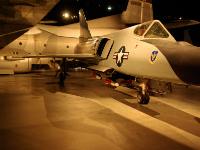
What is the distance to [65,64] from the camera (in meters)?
13.7

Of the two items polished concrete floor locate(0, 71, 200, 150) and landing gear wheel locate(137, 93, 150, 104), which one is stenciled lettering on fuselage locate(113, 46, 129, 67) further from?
polished concrete floor locate(0, 71, 200, 150)

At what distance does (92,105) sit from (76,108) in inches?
26.5

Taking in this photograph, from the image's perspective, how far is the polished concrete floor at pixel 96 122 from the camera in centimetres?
512

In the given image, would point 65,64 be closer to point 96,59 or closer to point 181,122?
point 96,59

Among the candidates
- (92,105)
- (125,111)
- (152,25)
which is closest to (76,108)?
(92,105)

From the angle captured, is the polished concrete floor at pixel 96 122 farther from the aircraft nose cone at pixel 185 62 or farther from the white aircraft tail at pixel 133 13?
the white aircraft tail at pixel 133 13

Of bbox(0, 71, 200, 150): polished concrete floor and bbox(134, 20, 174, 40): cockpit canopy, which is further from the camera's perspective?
bbox(134, 20, 174, 40): cockpit canopy

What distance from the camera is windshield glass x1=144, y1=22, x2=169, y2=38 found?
8.00 metres

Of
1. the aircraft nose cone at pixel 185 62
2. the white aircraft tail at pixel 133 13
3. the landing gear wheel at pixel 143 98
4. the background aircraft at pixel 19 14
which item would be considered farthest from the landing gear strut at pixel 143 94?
the white aircraft tail at pixel 133 13

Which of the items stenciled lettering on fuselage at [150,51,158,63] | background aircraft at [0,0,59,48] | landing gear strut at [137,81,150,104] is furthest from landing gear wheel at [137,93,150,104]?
background aircraft at [0,0,59,48]

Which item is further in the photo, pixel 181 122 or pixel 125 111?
pixel 125 111

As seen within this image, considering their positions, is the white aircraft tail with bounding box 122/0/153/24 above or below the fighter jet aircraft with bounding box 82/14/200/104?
above

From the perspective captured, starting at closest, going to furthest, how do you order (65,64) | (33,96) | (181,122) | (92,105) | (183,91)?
(181,122), (92,105), (33,96), (183,91), (65,64)

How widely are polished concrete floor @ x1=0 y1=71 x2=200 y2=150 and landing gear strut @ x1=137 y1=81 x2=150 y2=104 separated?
257 mm
